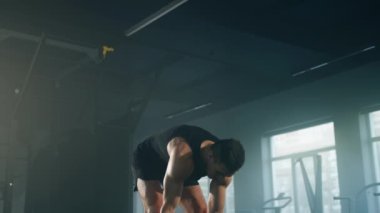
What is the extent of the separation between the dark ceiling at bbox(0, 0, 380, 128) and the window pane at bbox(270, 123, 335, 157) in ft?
3.91

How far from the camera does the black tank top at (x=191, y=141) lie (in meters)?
2.18

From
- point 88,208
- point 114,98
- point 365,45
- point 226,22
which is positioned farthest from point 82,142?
point 365,45

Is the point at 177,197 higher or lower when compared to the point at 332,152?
lower

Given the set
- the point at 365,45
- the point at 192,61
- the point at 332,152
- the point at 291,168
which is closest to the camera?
the point at 365,45

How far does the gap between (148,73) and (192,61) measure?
764mm

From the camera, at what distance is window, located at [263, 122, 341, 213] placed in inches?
318

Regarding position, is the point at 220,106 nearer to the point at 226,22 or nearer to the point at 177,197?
the point at 226,22

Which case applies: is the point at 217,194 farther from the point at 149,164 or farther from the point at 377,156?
the point at 377,156

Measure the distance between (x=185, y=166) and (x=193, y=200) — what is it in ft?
2.06

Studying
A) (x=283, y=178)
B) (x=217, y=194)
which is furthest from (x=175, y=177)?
(x=283, y=178)

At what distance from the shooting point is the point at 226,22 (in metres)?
5.23

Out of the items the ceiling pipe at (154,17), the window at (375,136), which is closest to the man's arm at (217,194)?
the ceiling pipe at (154,17)

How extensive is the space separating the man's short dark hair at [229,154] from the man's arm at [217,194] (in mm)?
272

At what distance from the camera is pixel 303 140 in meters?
8.69
